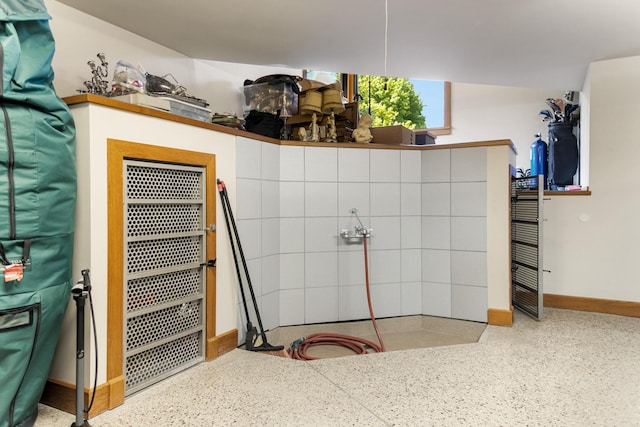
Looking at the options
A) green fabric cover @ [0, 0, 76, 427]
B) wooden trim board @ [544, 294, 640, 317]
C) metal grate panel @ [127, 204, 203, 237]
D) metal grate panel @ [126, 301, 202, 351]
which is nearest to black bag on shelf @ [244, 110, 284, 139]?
metal grate panel @ [127, 204, 203, 237]

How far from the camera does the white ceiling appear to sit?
8.50 ft

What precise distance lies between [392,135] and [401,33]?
1025 millimetres

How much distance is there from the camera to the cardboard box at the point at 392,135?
12.5 feet

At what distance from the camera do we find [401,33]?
2.99m

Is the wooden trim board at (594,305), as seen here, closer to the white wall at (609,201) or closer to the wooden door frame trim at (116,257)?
the white wall at (609,201)

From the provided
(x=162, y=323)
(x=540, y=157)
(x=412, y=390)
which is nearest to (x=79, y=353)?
(x=162, y=323)

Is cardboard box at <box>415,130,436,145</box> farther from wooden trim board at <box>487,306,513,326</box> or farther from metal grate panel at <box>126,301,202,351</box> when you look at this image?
metal grate panel at <box>126,301,202,351</box>

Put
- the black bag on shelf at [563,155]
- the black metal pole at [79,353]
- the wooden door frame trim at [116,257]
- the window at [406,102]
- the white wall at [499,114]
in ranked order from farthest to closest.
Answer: the window at [406,102] < the white wall at [499,114] < the black bag on shelf at [563,155] < the wooden door frame trim at [116,257] < the black metal pole at [79,353]

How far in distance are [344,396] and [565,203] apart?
2.93 m

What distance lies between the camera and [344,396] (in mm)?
2061

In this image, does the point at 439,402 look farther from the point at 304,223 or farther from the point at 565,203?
the point at 565,203

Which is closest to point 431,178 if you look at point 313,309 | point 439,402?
point 313,309

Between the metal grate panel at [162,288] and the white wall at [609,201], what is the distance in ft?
10.9

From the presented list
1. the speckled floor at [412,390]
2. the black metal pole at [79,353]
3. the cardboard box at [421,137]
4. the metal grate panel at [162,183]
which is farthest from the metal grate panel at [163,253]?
the cardboard box at [421,137]
